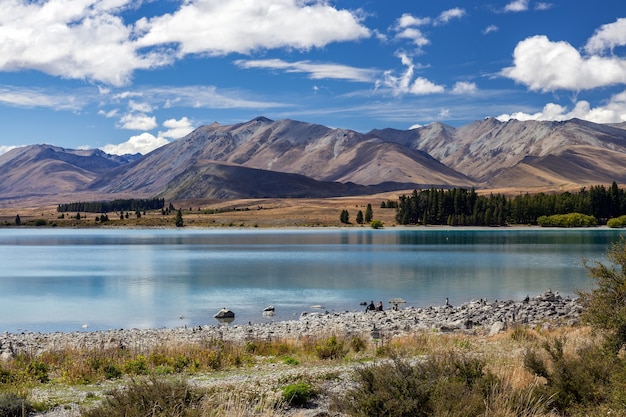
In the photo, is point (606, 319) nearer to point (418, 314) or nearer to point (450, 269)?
point (418, 314)

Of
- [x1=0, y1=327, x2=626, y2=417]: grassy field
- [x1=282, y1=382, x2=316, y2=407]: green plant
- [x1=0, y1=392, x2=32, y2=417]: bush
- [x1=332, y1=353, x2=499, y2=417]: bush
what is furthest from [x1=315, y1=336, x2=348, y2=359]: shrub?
[x1=0, y1=392, x2=32, y2=417]: bush

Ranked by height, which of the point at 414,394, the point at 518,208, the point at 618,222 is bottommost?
the point at 618,222

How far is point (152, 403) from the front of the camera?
12.1m

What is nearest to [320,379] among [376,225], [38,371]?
[38,371]

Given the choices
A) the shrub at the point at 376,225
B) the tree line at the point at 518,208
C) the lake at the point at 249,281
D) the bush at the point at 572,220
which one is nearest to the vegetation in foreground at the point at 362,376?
the lake at the point at 249,281

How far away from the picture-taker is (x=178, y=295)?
196ft

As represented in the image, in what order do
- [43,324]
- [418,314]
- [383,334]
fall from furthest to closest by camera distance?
[43,324] < [418,314] < [383,334]

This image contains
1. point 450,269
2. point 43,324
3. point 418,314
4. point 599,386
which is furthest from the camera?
point 450,269

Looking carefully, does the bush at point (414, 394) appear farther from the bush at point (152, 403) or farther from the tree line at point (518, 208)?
the tree line at point (518, 208)

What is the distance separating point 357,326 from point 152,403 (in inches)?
974

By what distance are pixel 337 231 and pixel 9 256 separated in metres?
108

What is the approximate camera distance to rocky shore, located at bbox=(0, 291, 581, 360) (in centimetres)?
3125

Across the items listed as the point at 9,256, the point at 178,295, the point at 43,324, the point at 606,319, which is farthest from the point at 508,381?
the point at 9,256

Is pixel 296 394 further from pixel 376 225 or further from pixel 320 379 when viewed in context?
pixel 376 225
